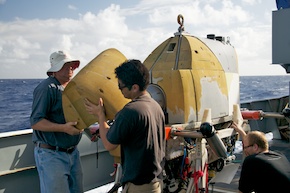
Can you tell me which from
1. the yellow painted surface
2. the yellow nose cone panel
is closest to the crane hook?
the yellow painted surface

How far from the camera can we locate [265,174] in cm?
311

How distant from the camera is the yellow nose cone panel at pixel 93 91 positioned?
3025 millimetres

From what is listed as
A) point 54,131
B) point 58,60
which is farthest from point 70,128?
point 58,60

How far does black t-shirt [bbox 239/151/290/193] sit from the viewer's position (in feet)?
10.1

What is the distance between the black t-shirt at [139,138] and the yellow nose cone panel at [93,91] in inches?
16.2

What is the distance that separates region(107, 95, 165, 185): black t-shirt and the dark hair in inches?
5.2

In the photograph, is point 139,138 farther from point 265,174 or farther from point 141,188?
point 265,174

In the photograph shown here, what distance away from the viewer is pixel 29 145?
4.59 metres

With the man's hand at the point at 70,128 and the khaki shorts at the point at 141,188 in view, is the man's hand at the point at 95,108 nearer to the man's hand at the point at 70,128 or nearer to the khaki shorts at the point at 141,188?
the man's hand at the point at 70,128

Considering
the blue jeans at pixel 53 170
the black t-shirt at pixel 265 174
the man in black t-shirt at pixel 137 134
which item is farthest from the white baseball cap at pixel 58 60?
the black t-shirt at pixel 265 174

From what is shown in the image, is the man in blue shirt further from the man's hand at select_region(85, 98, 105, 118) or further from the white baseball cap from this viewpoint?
the man's hand at select_region(85, 98, 105, 118)

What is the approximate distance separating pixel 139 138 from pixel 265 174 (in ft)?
4.14

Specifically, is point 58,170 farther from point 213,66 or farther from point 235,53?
point 235,53

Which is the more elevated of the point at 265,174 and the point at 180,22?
the point at 180,22
